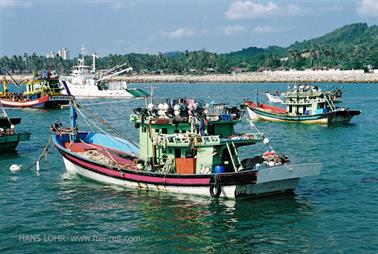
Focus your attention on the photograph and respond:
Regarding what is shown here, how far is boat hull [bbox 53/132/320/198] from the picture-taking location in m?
25.7

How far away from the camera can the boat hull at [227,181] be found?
25.7 metres

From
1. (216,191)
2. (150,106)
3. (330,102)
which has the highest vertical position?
(150,106)

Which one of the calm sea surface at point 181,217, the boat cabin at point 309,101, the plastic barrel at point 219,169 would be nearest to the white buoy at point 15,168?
the calm sea surface at point 181,217

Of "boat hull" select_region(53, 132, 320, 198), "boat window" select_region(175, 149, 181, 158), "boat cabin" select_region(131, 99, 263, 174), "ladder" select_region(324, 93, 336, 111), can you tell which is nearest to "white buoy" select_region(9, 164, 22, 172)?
"boat hull" select_region(53, 132, 320, 198)

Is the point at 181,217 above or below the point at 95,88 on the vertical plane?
below

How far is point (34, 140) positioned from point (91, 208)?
25.9 meters

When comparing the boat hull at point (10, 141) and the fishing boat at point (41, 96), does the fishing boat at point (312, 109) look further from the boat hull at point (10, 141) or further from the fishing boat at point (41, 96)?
the fishing boat at point (41, 96)

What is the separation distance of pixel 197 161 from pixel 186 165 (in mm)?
608

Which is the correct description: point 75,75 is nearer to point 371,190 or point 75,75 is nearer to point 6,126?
point 6,126

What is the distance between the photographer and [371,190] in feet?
94.4

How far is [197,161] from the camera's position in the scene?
89.1ft

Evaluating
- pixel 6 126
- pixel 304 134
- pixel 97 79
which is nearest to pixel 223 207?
pixel 6 126

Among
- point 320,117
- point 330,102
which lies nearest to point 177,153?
point 320,117

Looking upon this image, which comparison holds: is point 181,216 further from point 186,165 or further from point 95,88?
point 95,88
